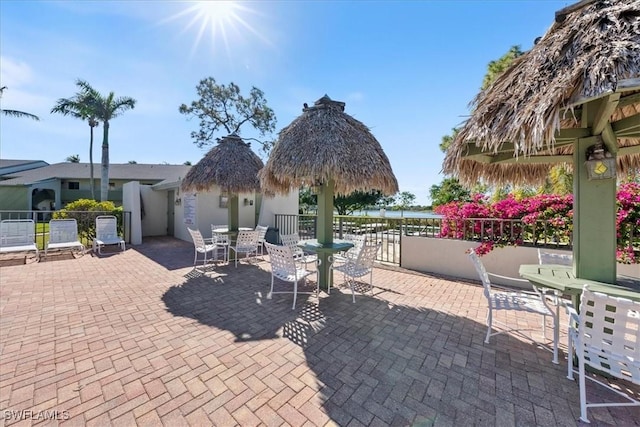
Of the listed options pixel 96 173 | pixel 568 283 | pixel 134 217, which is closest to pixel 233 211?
pixel 134 217

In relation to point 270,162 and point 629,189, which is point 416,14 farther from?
point 629,189

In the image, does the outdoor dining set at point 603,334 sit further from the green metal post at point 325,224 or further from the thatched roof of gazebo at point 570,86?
the green metal post at point 325,224

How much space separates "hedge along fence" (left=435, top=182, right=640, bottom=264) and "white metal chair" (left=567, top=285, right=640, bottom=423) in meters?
3.66

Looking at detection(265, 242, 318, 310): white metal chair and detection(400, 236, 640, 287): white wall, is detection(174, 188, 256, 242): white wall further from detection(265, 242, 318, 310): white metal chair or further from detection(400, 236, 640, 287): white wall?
detection(400, 236, 640, 287): white wall

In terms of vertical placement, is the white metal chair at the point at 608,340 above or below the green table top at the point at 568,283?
below

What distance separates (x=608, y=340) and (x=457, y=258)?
419cm

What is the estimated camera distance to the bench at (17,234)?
7.25 metres

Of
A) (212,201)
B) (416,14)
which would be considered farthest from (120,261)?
(416,14)

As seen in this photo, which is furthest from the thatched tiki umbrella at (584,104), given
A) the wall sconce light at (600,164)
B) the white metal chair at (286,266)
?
the white metal chair at (286,266)

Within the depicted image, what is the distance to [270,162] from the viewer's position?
5484mm

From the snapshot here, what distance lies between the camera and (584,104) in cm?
272

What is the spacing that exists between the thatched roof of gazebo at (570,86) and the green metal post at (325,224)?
2744 mm

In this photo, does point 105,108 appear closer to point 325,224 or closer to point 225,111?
point 225,111

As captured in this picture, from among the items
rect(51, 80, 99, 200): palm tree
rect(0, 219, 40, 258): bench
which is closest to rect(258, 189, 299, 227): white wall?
rect(0, 219, 40, 258): bench
